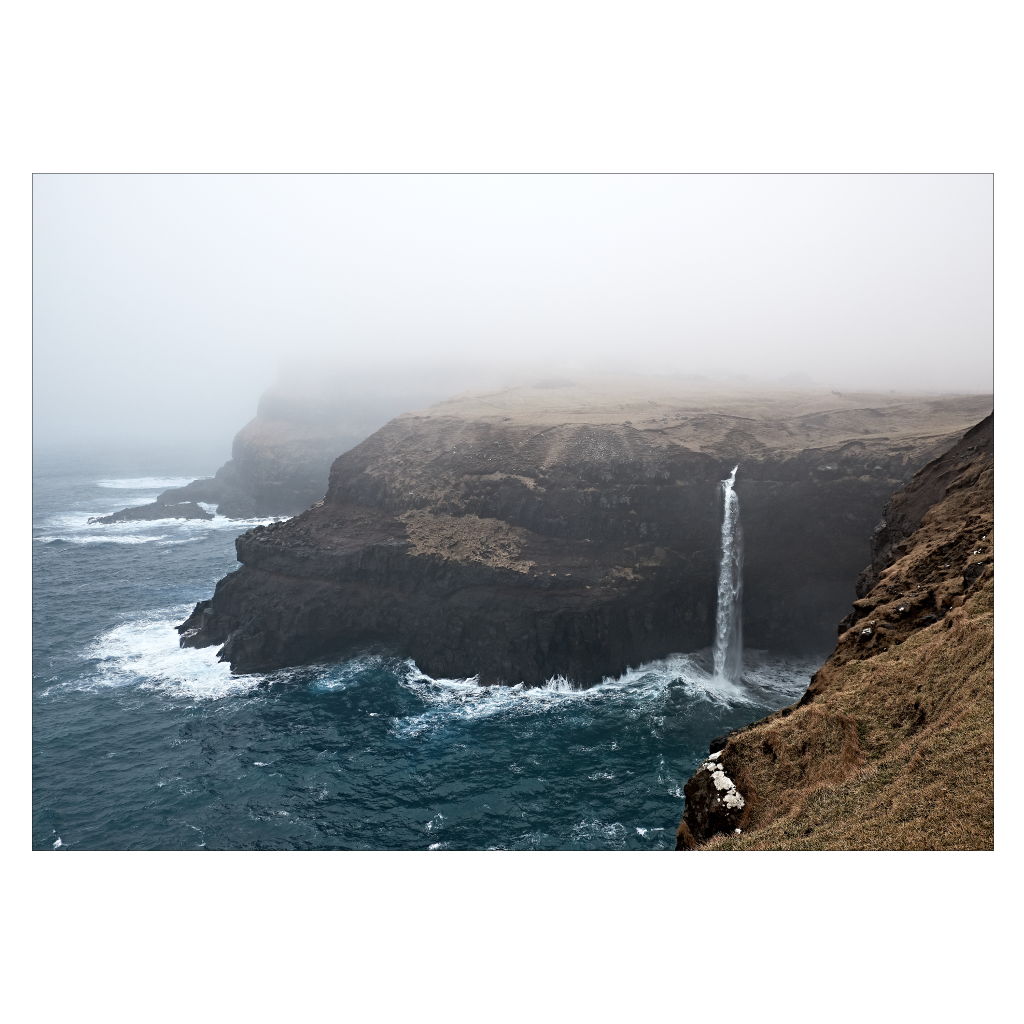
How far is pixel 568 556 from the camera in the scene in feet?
178

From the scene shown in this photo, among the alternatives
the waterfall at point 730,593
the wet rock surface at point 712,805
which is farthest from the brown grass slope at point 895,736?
the waterfall at point 730,593

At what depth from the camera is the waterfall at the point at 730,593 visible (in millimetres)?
52531

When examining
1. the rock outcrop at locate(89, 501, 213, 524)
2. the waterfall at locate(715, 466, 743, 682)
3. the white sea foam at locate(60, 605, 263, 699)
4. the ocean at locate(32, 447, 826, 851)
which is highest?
the rock outcrop at locate(89, 501, 213, 524)

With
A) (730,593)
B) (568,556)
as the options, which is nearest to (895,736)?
(568,556)

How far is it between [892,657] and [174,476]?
182256mm

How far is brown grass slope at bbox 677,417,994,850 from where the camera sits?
33.9ft

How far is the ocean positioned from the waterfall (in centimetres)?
168

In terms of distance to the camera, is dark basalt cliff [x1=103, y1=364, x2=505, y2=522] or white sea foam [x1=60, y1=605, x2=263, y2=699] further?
dark basalt cliff [x1=103, y1=364, x2=505, y2=522]

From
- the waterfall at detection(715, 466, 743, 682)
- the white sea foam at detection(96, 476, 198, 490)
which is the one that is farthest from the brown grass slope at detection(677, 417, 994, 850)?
the white sea foam at detection(96, 476, 198, 490)

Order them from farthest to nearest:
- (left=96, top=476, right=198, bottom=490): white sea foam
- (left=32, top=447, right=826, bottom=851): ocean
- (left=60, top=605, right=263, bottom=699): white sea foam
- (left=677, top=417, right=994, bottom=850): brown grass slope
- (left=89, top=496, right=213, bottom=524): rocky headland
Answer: (left=96, top=476, right=198, bottom=490): white sea foam, (left=89, top=496, right=213, bottom=524): rocky headland, (left=60, top=605, right=263, bottom=699): white sea foam, (left=32, top=447, right=826, bottom=851): ocean, (left=677, top=417, right=994, bottom=850): brown grass slope

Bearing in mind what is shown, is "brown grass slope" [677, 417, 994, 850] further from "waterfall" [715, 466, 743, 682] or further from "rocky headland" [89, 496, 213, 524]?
"rocky headland" [89, 496, 213, 524]

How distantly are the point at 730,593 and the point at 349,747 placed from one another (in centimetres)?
3430
